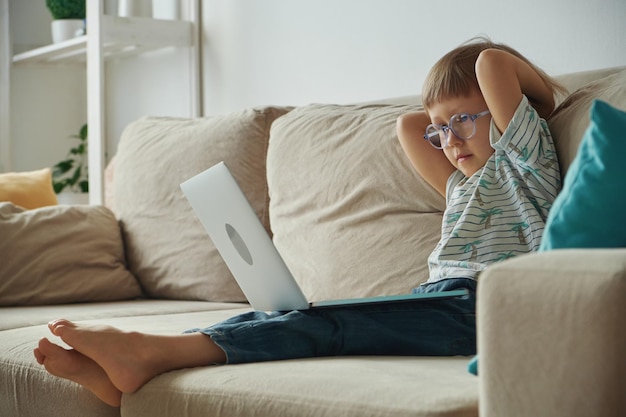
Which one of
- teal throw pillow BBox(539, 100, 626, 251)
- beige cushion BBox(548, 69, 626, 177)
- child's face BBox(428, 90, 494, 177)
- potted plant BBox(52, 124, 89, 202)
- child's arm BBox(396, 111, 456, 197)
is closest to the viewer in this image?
teal throw pillow BBox(539, 100, 626, 251)

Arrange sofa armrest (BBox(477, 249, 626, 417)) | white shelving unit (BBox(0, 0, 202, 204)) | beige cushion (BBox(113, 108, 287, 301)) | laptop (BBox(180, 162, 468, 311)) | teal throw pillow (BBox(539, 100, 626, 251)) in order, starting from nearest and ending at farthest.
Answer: sofa armrest (BBox(477, 249, 626, 417)) → teal throw pillow (BBox(539, 100, 626, 251)) → laptop (BBox(180, 162, 468, 311)) → beige cushion (BBox(113, 108, 287, 301)) → white shelving unit (BBox(0, 0, 202, 204))

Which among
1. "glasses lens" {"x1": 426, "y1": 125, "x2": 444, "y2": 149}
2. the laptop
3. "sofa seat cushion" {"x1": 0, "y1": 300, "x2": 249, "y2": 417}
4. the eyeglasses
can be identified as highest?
the eyeglasses

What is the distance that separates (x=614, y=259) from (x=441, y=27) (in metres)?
1.59

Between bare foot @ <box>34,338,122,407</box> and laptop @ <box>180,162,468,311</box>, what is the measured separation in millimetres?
269

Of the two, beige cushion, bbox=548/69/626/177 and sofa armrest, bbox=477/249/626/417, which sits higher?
beige cushion, bbox=548/69/626/177

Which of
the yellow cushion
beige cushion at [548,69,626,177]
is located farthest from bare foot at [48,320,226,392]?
the yellow cushion

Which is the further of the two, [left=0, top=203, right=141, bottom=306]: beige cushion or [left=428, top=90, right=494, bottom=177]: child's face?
[left=0, top=203, right=141, bottom=306]: beige cushion

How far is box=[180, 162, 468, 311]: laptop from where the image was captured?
1355mm

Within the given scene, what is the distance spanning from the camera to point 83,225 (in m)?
2.42

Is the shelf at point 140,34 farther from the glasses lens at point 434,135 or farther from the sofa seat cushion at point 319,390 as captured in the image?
the sofa seat cushion at point 319,390

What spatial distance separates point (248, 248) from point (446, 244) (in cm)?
37

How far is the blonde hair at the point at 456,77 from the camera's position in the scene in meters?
1.67

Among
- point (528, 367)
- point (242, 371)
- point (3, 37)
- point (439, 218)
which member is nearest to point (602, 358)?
point (528, 367)

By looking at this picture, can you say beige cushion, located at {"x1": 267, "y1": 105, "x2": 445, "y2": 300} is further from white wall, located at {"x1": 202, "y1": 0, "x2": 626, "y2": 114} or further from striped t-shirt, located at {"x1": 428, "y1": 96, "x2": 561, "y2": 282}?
white wall, located at {"x1": 202, "y1": 0, "x2": 626, "y2": 114}
